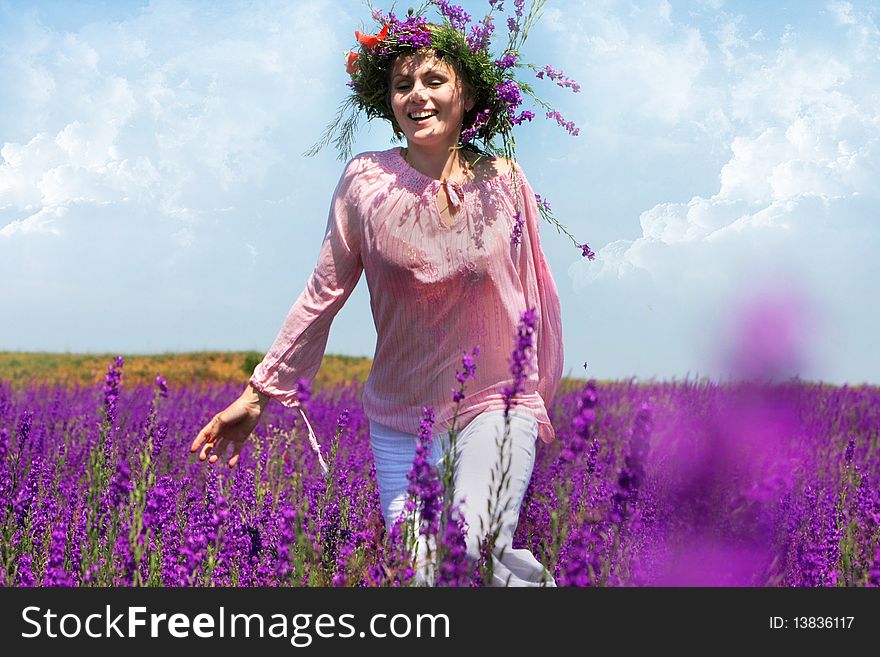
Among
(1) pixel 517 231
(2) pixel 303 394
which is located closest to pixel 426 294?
(1) pixel 517 231

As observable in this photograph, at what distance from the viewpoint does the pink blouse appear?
2869 millimetres

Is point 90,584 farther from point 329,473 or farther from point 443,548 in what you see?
point 443,548

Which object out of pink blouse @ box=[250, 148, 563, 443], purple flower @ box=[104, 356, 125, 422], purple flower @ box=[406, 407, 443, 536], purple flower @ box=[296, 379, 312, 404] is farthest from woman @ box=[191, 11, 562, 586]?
purple flower @ box=[296, 379, 312, 404]

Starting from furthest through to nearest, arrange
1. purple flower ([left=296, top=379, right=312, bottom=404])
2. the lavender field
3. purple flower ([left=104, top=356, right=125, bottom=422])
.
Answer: purple flower ([left=104, top=356, right=125, bottom=422]) → purple flower ([left=296, top=379, right=312, bottom=404]) → the lavender field

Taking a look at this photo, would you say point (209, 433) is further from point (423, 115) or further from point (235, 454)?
point (423, 115)

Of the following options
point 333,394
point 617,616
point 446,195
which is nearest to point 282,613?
point 617,616

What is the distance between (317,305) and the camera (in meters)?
3.13

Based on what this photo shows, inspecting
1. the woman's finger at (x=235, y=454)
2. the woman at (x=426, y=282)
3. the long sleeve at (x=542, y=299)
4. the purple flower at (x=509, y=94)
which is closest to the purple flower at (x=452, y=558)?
the woman at (x=426, y=282)

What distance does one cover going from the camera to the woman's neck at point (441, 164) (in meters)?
3.03

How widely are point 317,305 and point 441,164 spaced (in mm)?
649

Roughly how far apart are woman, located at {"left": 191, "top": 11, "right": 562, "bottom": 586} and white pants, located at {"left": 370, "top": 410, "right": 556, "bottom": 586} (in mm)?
10

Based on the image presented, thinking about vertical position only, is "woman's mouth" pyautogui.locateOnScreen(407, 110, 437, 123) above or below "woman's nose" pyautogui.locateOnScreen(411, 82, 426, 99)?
below

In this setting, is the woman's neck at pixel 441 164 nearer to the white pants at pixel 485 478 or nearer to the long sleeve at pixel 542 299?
the long sleeve at pixel 542 299

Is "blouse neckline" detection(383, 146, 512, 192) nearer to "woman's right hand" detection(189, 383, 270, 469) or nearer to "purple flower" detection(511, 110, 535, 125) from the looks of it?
"purple flower" detection(511, 110, 535, 125)
